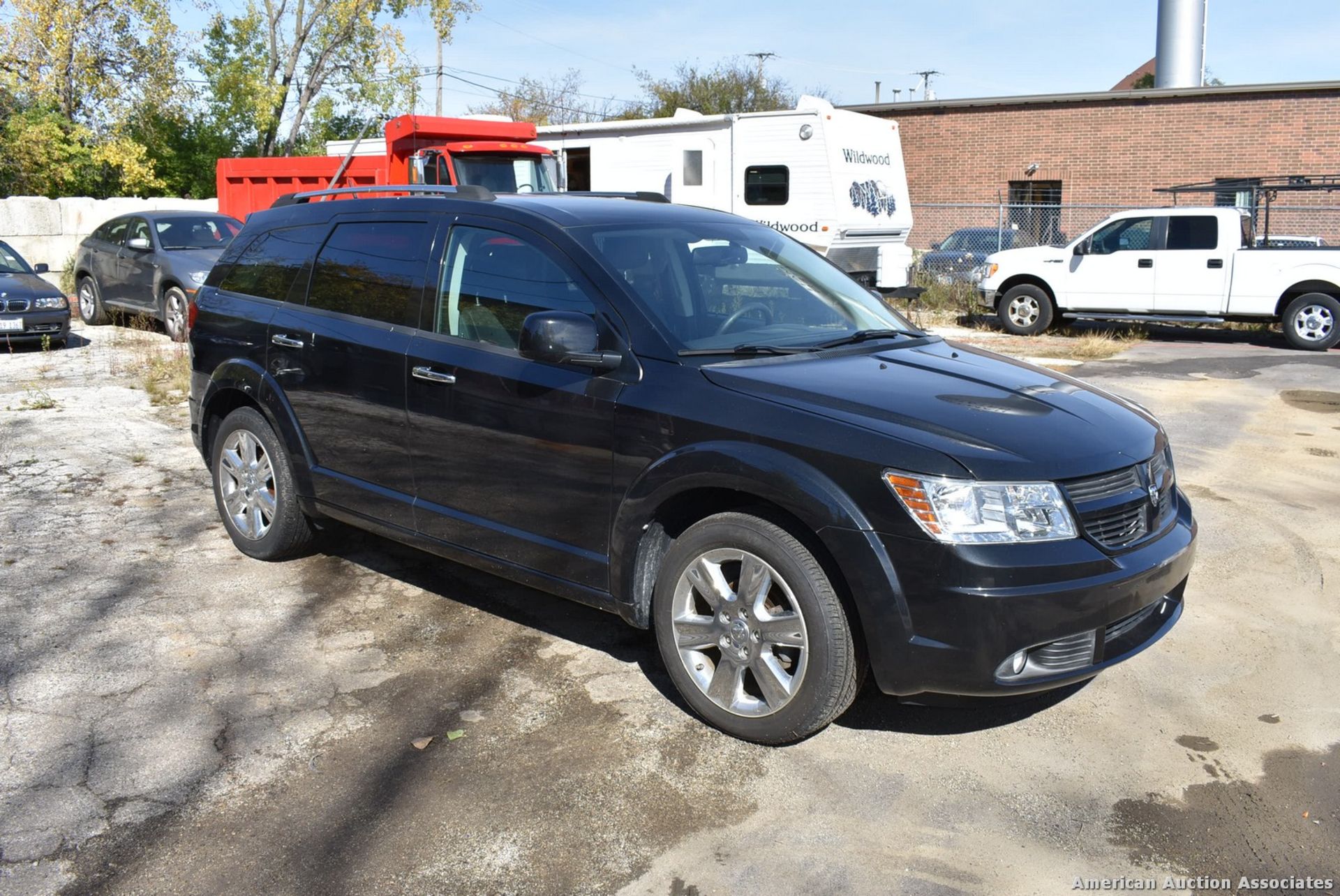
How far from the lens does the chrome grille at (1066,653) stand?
3.62 m

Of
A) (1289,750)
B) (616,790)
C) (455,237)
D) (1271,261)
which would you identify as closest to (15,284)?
(455,237)

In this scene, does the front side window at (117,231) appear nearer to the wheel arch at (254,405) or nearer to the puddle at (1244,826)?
the wheel arch at (254,405)

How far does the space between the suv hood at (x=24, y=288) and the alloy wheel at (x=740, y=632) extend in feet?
42.7

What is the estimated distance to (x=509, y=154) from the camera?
16375mm

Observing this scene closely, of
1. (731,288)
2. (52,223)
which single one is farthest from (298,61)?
(731,288)

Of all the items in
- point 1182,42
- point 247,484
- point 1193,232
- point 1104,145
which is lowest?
point 247,484

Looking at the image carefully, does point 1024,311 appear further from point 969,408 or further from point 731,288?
point 969,408

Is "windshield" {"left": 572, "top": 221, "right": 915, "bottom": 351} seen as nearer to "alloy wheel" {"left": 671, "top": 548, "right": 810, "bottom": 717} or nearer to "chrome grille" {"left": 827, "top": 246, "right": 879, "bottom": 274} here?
"alloy wheel" {"left": 671, "top": 548, "right": 810, "bottom": 717}

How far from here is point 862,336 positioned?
187 inches

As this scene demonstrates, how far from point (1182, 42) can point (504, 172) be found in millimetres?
28939

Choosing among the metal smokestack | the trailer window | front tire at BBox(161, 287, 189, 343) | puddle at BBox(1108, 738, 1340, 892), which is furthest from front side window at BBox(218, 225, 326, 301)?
the metal smokestack

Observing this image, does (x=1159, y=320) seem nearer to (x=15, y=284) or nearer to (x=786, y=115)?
(x=786, y=115)

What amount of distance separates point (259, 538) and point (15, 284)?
34.8 ft

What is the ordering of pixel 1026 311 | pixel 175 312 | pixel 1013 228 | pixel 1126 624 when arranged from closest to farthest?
pixel 1126 624 → pixel 175 312 → pixel 1026 311 → pixel 1013 228
